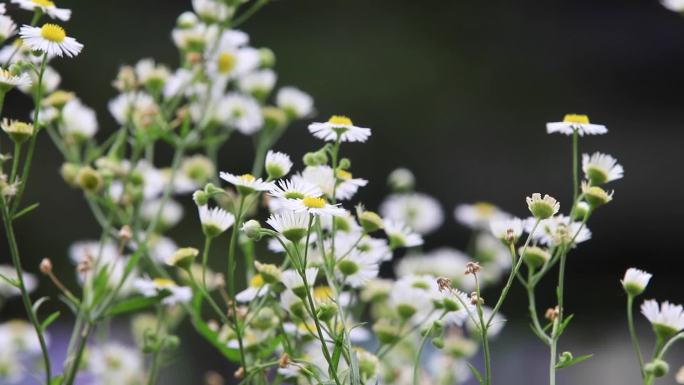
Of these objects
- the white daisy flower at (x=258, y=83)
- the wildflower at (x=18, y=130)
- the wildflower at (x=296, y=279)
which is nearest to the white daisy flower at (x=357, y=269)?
the wildflower at (x=296, y=279)

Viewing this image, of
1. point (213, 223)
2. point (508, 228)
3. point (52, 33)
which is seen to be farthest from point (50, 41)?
point (508, 228)

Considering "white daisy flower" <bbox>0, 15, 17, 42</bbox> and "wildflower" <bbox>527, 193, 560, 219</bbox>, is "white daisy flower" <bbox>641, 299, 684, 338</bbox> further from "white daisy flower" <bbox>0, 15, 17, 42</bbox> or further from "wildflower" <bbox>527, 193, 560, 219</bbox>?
"white daisy flower" <bbox>0, 15, 17, 42</bbox>

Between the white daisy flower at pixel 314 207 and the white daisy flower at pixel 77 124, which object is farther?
the white daisy flower at pixel 77 124

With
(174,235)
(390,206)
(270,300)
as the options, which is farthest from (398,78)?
(270,300)

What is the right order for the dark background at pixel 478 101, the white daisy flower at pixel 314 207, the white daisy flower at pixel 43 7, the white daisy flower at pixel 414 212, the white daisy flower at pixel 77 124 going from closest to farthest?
the white daisy flower at pixel 314 207
the white daisy flower at pixel 43 7
the white daisy flower at pixel 77 124
the white daisy flower at pixel 414 212
the dark background at pixel 478 101

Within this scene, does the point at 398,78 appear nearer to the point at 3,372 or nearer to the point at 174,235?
the point at 174,235

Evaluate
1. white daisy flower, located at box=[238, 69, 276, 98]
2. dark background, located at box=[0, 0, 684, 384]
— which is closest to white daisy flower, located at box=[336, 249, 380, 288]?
white daisy flower, located at box=[238, 69, 276, 98]

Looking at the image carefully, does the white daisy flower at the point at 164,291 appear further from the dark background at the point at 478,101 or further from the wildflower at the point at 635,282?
the dark background at the point at 478,101

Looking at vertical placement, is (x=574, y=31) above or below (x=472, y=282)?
above
